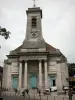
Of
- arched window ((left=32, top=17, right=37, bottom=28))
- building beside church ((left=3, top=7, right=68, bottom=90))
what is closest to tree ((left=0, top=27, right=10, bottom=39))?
building beside church ((left=3, top=7, right=68, bottom=90))

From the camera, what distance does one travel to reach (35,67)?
50.3m

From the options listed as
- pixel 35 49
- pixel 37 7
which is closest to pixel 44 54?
pixel 35 49

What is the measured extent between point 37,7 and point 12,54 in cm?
1317

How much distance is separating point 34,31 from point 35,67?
8.72 metres

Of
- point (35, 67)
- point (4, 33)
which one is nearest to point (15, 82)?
point (35, 67)

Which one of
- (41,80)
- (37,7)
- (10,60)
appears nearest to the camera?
(41,80)

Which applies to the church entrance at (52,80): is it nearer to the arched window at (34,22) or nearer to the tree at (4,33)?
the arched window at (34,22)

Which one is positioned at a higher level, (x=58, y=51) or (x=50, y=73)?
(x=58, y=51)

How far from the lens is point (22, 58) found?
49.2m

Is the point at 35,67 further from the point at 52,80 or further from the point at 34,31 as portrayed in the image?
the point at 34,31

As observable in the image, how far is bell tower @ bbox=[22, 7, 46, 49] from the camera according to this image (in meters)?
52.0

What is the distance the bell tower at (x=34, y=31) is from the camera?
52.0m

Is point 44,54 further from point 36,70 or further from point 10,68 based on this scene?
point 10,68

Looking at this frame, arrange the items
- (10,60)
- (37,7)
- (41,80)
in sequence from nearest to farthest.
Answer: (41,80) < (10,60) < (37,7)
